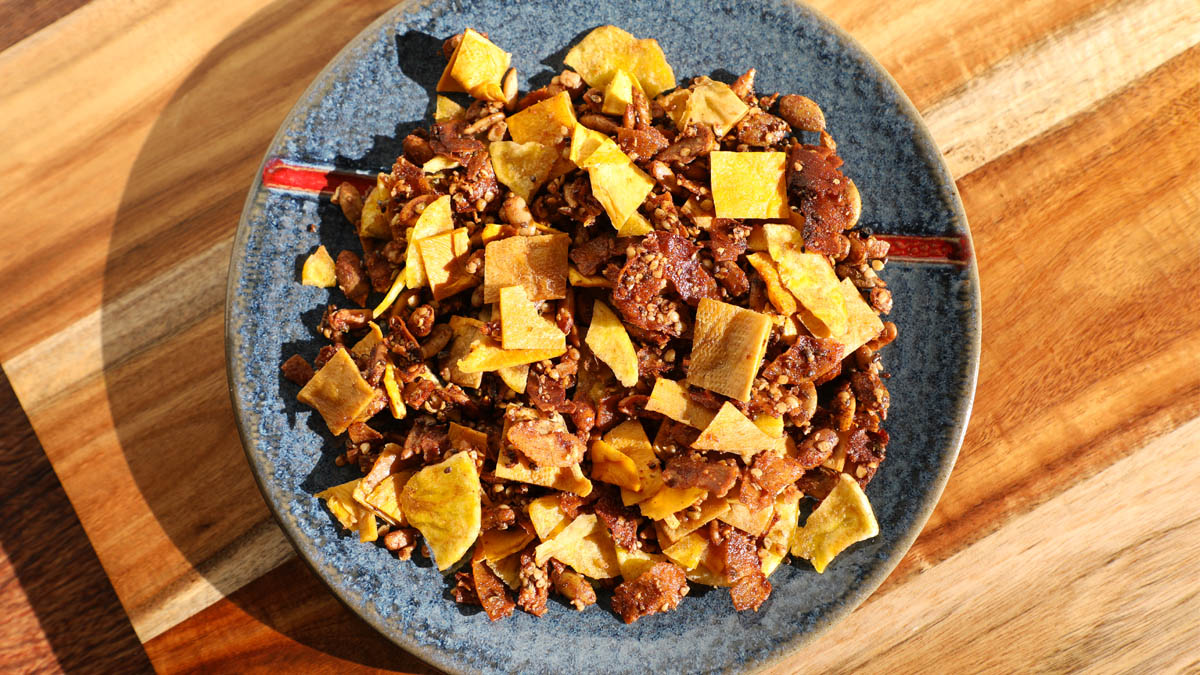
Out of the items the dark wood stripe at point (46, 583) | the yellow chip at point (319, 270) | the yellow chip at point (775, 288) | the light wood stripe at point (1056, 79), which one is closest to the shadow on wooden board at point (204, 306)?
the dark wood stripe at point (46, 583)

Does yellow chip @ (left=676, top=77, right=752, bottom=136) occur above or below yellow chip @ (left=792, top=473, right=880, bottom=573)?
above

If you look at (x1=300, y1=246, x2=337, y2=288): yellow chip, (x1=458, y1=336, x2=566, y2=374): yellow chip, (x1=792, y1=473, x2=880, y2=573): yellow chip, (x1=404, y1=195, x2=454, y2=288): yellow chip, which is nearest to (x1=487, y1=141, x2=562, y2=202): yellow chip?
(x1=404, y1=195, x2=454, y2=288): yellow chip

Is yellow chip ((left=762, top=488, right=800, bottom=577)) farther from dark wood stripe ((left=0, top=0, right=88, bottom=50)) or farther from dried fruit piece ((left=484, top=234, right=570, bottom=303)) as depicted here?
dark wood stripe ((left=0, top=0, right=88, bottom=50))

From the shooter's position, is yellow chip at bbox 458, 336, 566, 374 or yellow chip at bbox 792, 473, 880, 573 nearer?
yellow chip at bbox 458, 336, 566, 374

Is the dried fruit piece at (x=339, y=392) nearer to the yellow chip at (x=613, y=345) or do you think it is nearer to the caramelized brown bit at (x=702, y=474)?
the yellow chip at (x=613, y=345)

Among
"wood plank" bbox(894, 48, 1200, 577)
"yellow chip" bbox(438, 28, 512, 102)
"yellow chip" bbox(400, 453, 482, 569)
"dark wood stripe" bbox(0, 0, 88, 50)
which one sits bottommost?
"wood plank" bbox(894, 48, 1200, 577)

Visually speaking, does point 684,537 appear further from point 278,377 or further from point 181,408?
point 181,408

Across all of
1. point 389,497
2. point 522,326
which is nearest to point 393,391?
point 389,497
